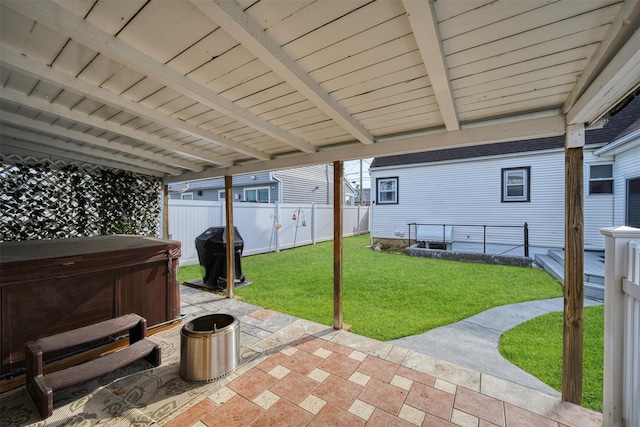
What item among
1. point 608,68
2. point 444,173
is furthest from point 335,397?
point 444,173

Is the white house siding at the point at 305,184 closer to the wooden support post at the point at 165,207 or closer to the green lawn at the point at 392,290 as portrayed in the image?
the green lawn at the point at 392,290

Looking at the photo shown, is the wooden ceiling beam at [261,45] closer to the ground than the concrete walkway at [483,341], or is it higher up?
higher up

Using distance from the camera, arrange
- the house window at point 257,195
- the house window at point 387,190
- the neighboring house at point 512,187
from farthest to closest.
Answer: the house window at point 257,195
the house window at point 387,190
the neighboring house at point 512,187

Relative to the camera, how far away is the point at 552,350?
2859 millimetres

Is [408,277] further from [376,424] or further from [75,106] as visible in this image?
→ [75,106]

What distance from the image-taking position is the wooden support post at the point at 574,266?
6.64 ft

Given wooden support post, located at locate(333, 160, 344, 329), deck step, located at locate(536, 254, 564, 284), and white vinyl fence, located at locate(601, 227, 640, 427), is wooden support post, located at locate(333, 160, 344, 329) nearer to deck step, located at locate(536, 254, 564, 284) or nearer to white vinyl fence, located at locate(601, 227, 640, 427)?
white vinyl fence, located at locate(601, 227, 640, 427)

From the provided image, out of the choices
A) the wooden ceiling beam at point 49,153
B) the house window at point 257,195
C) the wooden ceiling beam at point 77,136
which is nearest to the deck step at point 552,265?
the wooden ceiling beam at point 77,136

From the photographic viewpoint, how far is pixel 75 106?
7.64ft

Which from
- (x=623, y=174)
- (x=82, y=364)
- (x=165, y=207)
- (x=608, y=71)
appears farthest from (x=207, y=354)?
(x=623, y=174)

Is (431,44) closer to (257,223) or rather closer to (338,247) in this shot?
(338,247)

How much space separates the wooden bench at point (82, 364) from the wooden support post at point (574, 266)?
139 inches

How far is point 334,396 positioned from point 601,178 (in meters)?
9.62

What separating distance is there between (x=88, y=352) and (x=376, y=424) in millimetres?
2798
